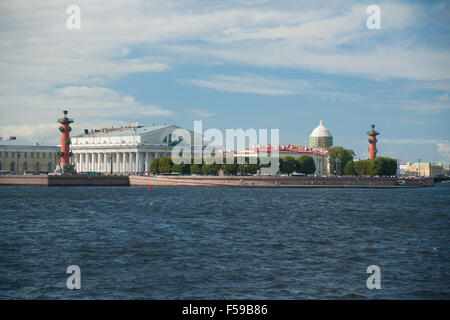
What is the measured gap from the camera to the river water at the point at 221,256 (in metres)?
11.2

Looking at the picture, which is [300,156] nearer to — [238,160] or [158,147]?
[238,160]

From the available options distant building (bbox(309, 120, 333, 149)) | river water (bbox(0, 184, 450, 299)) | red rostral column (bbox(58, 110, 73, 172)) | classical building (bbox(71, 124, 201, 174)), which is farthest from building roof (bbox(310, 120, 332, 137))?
river water (bbox(0, 184, 450, 299))

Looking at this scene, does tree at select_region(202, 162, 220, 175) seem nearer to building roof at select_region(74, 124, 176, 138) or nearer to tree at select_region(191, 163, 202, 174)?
tree at select_region(191, 163, 202, 174)

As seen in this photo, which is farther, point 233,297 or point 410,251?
point 410,251

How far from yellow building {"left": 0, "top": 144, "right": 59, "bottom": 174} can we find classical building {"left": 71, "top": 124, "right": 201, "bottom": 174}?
3.78m

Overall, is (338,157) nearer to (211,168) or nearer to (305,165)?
(305,165)

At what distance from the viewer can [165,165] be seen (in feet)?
250

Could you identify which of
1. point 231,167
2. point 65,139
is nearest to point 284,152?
point 231,167

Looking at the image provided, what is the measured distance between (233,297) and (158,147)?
251 feet

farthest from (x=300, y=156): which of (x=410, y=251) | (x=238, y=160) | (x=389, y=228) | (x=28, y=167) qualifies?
(x=410, y=251)

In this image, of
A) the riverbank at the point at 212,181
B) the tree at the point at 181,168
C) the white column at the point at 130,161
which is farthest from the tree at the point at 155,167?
the white column at the point at 130,161
